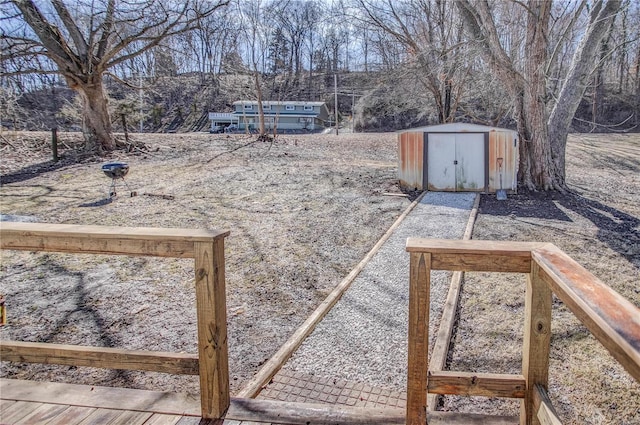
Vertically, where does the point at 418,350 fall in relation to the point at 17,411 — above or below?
above

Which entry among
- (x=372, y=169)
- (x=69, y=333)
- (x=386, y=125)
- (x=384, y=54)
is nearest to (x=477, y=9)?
(x=372, y=169)

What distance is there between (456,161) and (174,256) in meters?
10.4

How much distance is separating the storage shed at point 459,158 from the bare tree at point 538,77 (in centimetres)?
46

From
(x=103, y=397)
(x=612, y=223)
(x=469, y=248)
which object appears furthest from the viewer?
(x=612, y=223)

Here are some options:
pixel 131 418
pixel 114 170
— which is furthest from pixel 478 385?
pixel 114 170

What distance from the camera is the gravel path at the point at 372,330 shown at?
3410mm

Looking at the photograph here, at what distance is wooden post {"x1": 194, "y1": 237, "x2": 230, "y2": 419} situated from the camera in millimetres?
1967

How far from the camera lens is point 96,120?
1513cm

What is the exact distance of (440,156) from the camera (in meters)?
11.6

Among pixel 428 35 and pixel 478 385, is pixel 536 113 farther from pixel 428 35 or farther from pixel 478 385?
pixel 478 385

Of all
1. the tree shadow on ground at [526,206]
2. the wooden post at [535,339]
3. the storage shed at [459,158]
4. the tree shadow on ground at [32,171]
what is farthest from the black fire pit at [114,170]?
the wooden post at [535,339]

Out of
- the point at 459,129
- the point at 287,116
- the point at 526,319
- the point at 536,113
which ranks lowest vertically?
the point at 526,319

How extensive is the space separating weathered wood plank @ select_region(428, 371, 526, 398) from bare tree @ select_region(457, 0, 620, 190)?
30.5 ft

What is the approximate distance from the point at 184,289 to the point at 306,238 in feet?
8.35
